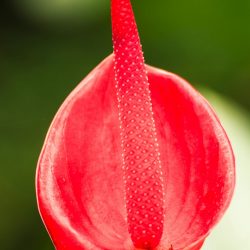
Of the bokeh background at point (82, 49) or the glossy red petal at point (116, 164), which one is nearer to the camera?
the glossy red petal at point (116, 164)

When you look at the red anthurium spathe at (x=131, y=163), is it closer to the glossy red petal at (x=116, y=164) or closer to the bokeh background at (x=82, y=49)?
the glossy red petal at (x=116, y=164)

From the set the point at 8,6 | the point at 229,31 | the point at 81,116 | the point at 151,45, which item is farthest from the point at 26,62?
the point at 81,116

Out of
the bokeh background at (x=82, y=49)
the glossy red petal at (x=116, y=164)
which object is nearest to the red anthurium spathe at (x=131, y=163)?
the glossy red petal at (x=116, y=164)

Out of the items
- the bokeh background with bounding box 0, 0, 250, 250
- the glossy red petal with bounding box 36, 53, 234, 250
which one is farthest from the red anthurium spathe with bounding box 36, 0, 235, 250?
the bokeh background with bounding box 0, 0, 250, 250

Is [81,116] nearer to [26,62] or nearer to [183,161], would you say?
[183,161]

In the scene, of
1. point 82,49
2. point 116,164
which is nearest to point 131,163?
point 116,164

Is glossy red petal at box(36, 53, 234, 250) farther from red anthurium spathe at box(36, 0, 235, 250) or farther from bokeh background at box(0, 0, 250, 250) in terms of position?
bokeh background at box(0, 0, 250, 250)

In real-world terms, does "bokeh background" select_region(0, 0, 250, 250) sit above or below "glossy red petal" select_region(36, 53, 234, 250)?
above
